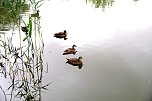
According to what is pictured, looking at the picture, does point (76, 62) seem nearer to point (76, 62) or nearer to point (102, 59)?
point (76, 62)

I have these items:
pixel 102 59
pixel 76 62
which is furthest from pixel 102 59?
pixel 76 62

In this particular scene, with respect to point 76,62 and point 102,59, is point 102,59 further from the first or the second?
point 76,62

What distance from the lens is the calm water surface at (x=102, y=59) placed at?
173 cm

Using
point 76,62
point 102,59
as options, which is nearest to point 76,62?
point 76,62

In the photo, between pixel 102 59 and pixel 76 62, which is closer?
pixel 76 62

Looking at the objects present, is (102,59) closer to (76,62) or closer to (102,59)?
(102,59)

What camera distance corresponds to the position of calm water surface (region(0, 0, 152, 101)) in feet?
5.69

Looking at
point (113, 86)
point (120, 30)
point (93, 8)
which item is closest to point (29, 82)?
point (113, 86)

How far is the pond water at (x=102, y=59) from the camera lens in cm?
173

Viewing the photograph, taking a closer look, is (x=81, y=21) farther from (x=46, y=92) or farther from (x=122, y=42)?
(x=46, y=92)

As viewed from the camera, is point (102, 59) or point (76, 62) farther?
point (102, 59)

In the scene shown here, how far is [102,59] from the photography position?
1886 mm

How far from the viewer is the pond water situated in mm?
1733

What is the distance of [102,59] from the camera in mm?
1886
